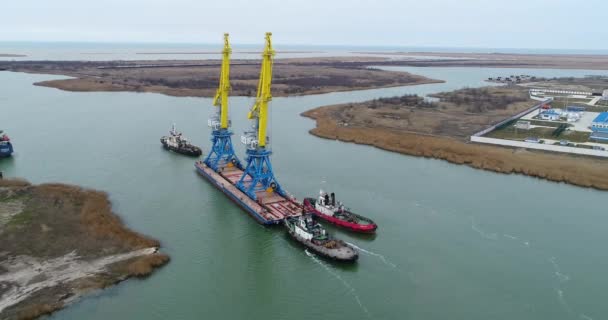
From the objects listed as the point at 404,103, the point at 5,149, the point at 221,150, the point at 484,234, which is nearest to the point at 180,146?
the point at 221,150

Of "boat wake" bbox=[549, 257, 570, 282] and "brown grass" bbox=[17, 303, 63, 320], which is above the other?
"boat wake" bbox=[549, 257, 570, 282]

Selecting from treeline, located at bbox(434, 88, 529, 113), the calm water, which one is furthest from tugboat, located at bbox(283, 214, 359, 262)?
treeline, located at bbox(434, 88, 529, 113)

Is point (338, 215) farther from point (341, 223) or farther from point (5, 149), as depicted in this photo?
point (5, 149)

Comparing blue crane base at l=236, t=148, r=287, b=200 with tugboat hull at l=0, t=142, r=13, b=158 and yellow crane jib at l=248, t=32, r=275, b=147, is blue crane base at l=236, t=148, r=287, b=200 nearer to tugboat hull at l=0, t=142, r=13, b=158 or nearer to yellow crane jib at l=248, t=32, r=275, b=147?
yellow crane jib at l=248, t=32, r=275, b=147

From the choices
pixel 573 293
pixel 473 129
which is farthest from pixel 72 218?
pixel 473 129

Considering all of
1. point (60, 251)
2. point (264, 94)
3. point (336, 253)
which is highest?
point (264, 94)

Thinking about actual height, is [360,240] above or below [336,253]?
below

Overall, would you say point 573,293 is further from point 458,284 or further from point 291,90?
point 291,90

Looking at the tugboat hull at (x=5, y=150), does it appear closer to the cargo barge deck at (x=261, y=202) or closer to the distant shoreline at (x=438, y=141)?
the cargo barge deck at (x=261, y=202)
